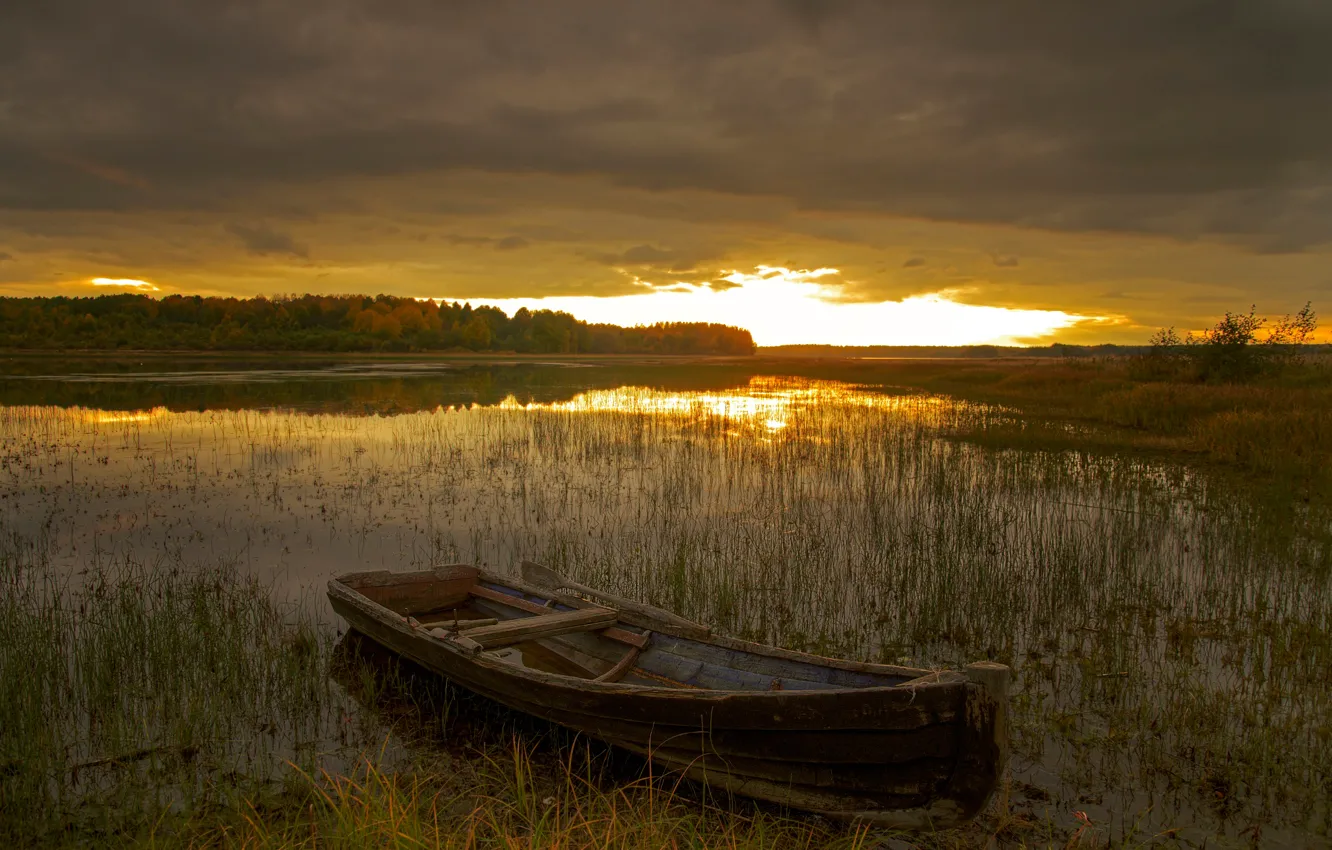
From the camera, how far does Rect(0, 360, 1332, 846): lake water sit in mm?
5328

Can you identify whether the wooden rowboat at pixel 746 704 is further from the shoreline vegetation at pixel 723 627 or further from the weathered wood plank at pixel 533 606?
the shoreline vegetation at pixel 723 627

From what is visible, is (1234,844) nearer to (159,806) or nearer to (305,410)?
(159,806)

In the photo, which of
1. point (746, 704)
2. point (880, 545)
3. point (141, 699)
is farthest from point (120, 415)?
point (746, 704)

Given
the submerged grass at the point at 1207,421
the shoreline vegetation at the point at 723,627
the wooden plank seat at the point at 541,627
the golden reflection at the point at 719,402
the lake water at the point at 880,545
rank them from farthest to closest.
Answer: the golden reflection at the point at 719,402 → the submerged grass at the point at 1207,421 → the wooden plank seat at the point at 541,627 → the lake water at the point at 880,545 → the shoreline vegetation at the point at 723,627

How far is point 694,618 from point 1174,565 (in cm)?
650

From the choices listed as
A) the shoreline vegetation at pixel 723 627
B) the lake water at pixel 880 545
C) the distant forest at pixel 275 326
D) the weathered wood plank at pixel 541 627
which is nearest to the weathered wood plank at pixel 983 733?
the shoreline vegetation at pixel 723 627

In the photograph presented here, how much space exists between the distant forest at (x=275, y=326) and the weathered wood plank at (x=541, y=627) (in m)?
101

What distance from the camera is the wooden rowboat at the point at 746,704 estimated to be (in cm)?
400

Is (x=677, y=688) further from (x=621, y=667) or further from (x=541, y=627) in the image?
(x=541, y=627)

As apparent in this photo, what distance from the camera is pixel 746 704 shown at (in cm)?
445

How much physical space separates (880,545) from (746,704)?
21.5 ft

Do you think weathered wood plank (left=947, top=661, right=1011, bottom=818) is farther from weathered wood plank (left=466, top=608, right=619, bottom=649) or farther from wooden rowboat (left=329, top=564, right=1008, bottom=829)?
weathered wood plank (left=466, top=608, right=619, bottom=649)

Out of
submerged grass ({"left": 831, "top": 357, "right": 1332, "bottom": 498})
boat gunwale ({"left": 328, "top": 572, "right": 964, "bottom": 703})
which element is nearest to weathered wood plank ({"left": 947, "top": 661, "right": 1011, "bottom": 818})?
boat gunwale ({"left": 328, "top": 572, "right": 964, "bottom": 703})

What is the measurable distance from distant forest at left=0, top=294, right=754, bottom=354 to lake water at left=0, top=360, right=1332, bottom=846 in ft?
270
